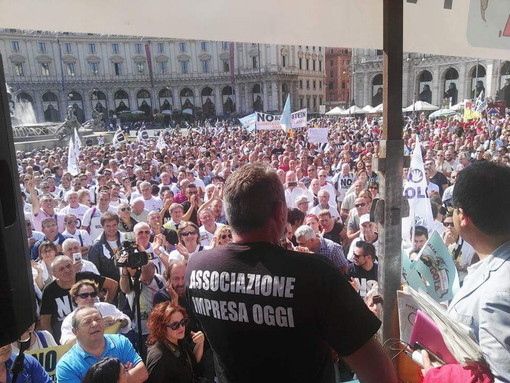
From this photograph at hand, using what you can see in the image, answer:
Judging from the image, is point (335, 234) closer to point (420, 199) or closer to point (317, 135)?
point (420, 199)

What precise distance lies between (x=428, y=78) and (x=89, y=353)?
243 feet

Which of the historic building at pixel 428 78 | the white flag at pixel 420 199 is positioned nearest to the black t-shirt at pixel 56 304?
the white flag at pixel 420 199

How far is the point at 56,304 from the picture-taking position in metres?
4.52

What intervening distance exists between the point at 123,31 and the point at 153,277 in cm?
329

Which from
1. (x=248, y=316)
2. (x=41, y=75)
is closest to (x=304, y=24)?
(x=248, y=316)

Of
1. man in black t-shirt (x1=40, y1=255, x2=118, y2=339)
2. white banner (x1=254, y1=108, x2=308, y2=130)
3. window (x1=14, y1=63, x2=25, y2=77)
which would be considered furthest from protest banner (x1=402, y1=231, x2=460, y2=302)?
window (x1=14, y1=63, x2=25, y2=77)

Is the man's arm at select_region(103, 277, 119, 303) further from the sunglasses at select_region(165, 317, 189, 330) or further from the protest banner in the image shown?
the protest banner

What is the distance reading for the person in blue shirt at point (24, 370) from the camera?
10.2ft

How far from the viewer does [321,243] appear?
5164 mm

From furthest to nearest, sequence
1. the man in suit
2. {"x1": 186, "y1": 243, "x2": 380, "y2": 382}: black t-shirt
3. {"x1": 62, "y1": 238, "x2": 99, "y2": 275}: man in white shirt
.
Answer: {"x1": 62, "y1": 238, "x2": 99, "y2": 275}: man in white shirt → the man in suit → {"x1": 186, "y1": 243, "x2": 380, "y2": 382}: black t-shirt

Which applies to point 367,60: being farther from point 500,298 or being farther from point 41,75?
point 500,298

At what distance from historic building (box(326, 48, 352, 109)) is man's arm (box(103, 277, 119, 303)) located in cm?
8654

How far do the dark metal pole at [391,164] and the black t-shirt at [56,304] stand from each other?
3297 mm

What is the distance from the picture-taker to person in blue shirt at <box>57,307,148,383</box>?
334 centimetres
